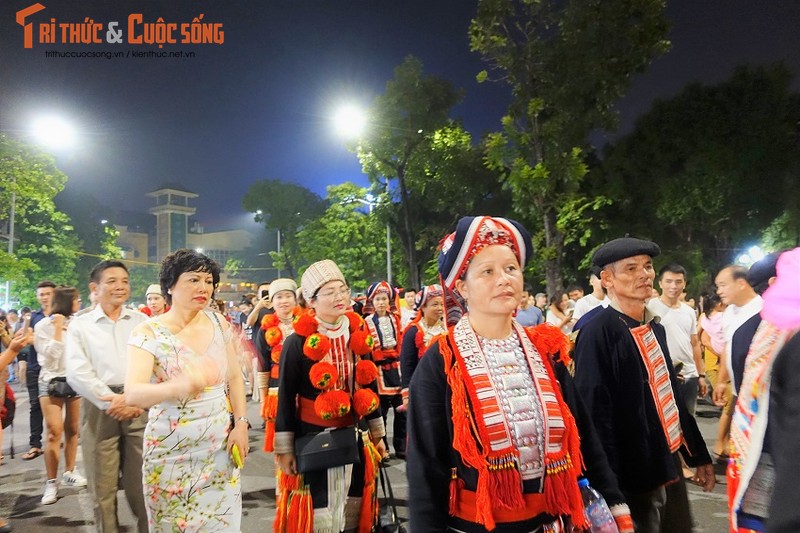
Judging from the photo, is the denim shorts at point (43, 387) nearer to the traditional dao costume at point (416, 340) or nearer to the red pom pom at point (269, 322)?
the red pom pom at point (269, 322)

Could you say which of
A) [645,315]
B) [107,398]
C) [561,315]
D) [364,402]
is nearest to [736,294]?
[645,315]

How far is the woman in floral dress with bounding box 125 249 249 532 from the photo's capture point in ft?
10.8

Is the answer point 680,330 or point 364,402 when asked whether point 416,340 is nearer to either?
point 364,402

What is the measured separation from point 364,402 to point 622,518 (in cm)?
223

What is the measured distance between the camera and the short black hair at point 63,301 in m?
6.72

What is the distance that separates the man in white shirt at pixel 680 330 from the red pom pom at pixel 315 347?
4015mm

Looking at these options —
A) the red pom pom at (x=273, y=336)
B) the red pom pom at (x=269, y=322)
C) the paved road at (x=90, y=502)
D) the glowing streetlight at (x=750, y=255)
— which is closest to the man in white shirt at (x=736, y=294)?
the paved road at (x=90, y=502)

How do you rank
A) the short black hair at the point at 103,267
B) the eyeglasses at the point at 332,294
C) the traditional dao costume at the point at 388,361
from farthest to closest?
the traditional dao costume at the point at 388,361 < the short black hair at the point at 103,267 < the eyeglasses at the point at 332,294

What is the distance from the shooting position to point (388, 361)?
320 inches

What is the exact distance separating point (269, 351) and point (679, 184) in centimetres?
1927

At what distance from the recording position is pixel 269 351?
675 centimetres

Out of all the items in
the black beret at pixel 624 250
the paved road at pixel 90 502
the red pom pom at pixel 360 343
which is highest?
the black beret at pixel 624 250

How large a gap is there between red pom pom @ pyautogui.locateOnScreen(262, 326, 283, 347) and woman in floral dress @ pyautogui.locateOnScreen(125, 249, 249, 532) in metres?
2.84

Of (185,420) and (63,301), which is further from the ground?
(63,301)
